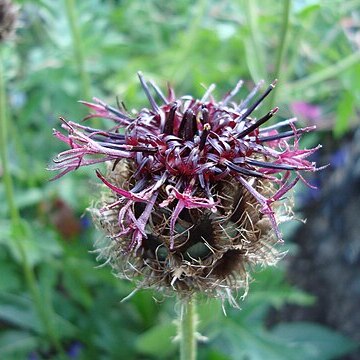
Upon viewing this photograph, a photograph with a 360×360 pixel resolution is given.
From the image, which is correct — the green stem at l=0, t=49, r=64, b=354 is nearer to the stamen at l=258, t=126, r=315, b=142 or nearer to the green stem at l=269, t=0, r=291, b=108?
the green stem at l=269, t=0, r=291, b=108

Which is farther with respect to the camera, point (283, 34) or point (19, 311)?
point (19, 311)

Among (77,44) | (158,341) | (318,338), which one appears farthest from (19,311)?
(318,338)

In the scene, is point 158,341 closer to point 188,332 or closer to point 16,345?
point 16,345

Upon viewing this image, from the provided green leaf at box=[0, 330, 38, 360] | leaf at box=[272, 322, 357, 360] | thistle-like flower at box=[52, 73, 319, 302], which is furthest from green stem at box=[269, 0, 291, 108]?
green leaf at box=[0, 330, 38, 360]

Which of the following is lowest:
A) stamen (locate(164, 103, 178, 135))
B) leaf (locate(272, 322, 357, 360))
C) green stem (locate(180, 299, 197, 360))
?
green stem (locate(180, 299, 197, 360))

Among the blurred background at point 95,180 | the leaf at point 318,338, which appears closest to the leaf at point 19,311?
the blurred background at point 95,180

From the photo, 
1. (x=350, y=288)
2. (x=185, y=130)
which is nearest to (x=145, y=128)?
(x=185, y=130)

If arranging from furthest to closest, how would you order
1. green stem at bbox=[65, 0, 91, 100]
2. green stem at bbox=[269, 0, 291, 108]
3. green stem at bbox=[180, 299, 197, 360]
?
1. green stem at bbox=[65, 0, 91, 100]
2. green stem at bbox=[269, 0, 291, 108]
3. green stem at bbox=[180, 299, 197, 360]

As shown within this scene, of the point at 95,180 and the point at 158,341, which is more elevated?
the point at 95,180
